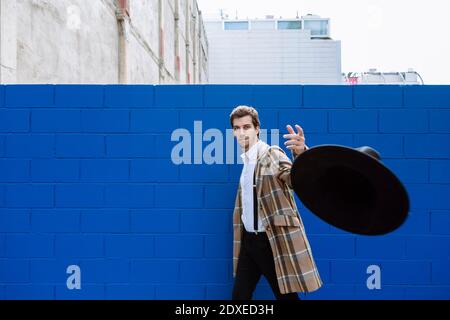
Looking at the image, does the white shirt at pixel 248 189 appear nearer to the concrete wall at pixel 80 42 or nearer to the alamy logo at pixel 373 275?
the alamy logo at pixel 373 275

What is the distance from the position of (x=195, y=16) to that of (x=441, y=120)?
18.6 metres

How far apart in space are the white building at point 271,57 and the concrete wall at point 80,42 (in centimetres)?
2078

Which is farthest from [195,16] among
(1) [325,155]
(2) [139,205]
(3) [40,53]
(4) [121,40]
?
(1) [325,155]

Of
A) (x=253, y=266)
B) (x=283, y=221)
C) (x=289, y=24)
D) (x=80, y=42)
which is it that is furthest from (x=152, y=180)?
(x=289, y=24)

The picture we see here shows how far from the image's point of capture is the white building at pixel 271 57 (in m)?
31.4

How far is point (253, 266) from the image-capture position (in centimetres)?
254

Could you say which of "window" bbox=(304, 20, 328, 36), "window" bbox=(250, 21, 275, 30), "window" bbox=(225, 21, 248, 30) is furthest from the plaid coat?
"window" bbox=(250, 21, 275, 30)

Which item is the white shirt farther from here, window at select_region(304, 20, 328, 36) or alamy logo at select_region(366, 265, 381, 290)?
window at select_region(304, 20, 328, 36)

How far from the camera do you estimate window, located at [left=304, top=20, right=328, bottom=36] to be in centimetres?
4094

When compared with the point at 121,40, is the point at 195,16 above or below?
above

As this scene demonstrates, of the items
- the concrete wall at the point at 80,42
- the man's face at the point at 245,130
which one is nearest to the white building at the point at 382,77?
the concrete wall at the point at 80,42

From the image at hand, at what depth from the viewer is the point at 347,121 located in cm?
326

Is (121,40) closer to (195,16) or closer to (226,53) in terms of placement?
(195,16)

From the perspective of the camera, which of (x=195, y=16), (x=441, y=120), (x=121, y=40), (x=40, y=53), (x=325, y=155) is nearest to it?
(x=325, y=155)
